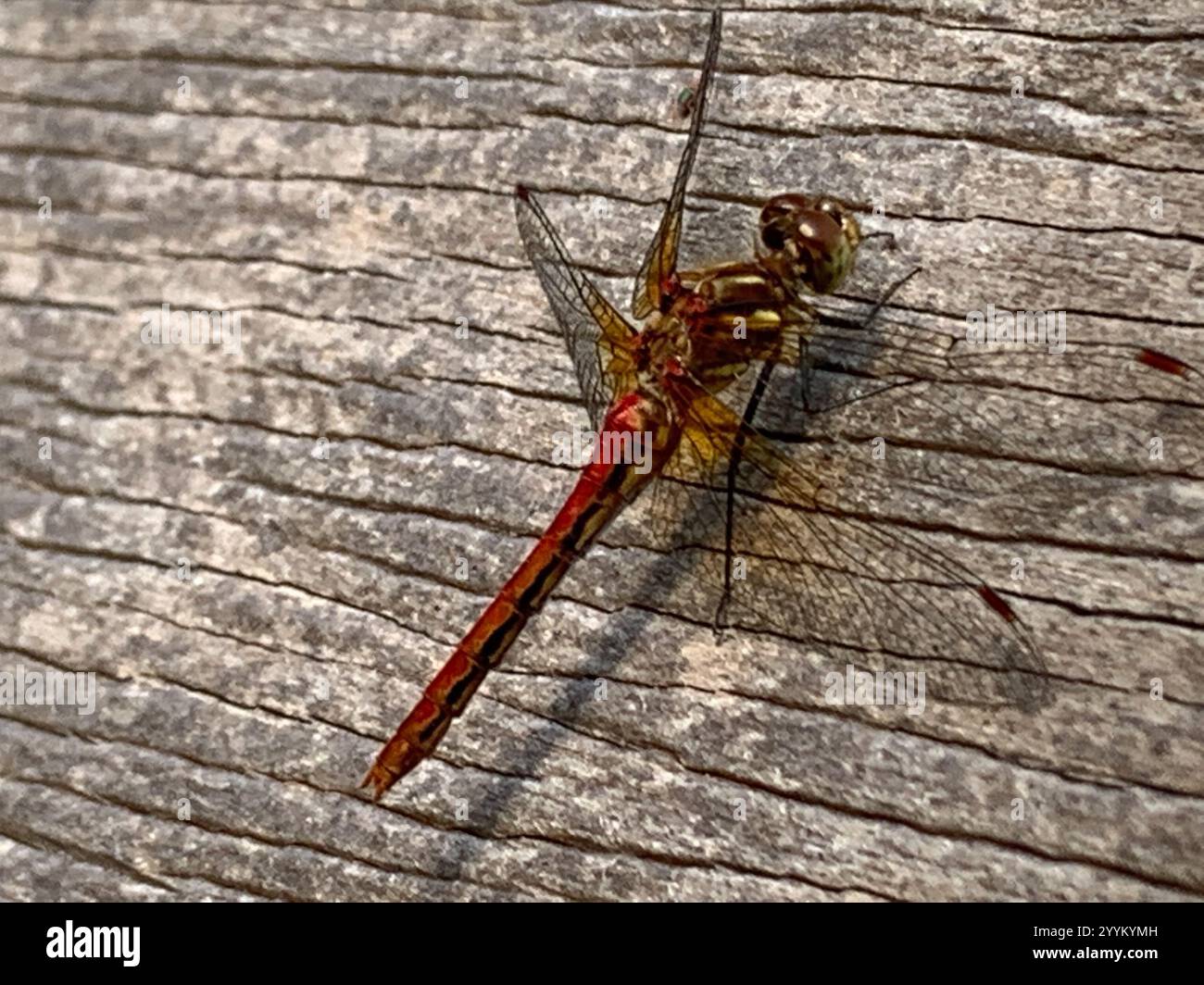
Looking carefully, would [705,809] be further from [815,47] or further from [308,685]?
[815,47]

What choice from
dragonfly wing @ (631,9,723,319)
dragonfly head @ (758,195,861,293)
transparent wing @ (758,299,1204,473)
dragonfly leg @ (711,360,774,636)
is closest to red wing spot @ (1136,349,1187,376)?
transparent wing @ (758,299,1204,473)

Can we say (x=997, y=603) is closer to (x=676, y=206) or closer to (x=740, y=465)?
(x=740, y=465)

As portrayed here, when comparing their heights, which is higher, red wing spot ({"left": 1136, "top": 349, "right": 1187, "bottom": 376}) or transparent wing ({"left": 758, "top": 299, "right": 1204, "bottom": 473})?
red wing spot ({"left": 1136, "top": 349, "right": 1187, "bottom": 376})

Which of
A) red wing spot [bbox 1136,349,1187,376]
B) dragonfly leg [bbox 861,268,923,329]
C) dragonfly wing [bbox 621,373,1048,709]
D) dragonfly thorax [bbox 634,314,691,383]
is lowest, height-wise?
dragonfly wing [bbox 621,373,1048,709]

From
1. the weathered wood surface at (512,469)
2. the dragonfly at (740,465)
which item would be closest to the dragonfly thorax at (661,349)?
the dragonfly at (740,465)

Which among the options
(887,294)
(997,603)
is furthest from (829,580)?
(887,294)

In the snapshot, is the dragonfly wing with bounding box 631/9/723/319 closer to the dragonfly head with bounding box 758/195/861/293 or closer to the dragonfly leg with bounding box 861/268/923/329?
the dragonfly head with bounding box 758/195/861/293
